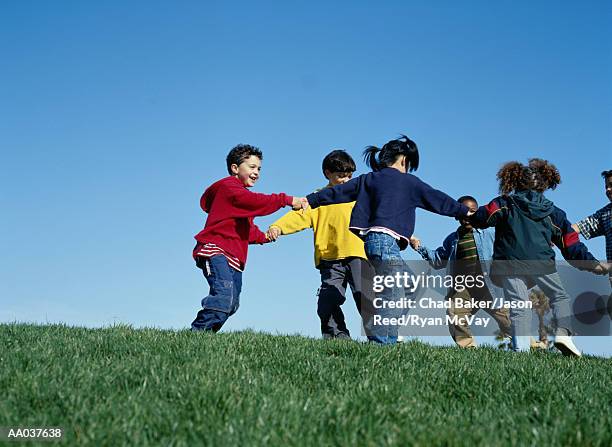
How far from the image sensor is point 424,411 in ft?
14.6

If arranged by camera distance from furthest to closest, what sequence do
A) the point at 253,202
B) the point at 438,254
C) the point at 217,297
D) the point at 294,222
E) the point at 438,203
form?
the point at 438,254 → the point at 294,222 → the point at 253,202 → the point at 217,297 → the point at 438,203

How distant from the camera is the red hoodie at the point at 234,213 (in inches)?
360

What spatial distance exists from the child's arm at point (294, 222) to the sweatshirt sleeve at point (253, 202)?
84 cm

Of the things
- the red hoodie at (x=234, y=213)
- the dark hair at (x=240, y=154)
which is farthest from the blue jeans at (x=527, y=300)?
the dark hair at (x=240, y=154)

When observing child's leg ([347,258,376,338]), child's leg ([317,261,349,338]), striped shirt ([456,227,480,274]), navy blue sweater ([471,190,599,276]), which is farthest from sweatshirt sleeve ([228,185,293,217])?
striped shirt ([456,227,480,274])

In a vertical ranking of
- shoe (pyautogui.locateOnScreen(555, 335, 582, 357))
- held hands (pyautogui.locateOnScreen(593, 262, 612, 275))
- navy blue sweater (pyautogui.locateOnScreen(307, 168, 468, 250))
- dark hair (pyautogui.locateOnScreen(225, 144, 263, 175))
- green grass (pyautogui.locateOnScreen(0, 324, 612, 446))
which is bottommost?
green grass (pyautogui.locateOnScreen(0, 324, 612, 446))

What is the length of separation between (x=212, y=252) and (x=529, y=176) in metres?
4.54

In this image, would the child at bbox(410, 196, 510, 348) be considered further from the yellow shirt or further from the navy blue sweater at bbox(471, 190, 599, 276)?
the yellow shirt

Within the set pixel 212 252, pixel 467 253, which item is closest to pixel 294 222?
pixel 212 252

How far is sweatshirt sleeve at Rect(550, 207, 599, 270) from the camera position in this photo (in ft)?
32.3

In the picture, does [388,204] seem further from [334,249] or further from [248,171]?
[248,171]

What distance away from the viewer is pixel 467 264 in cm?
1098

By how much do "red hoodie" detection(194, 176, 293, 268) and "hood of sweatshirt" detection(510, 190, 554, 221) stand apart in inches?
124

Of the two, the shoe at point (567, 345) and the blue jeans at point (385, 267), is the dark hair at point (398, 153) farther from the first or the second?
the shoe at point (567, 345)
